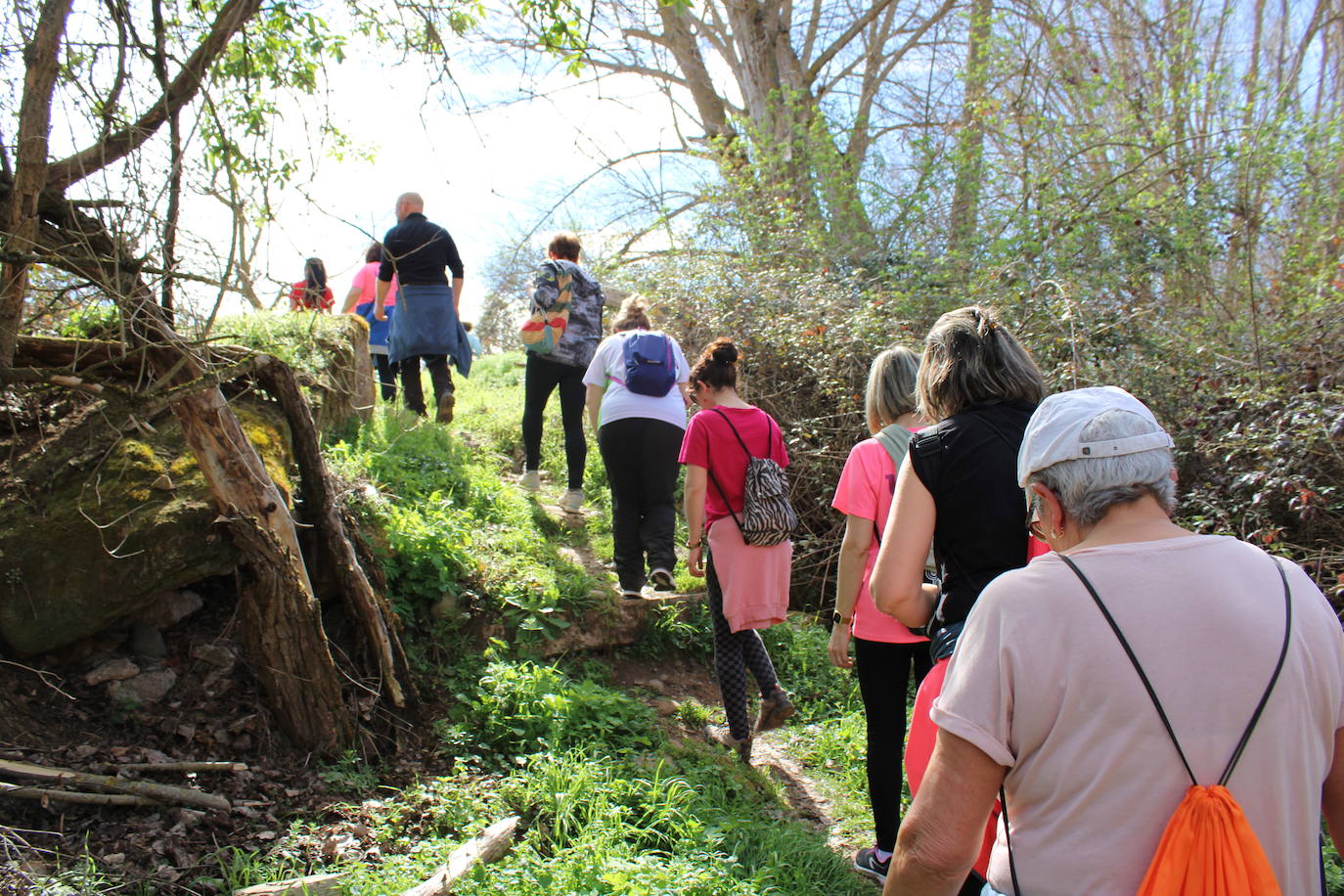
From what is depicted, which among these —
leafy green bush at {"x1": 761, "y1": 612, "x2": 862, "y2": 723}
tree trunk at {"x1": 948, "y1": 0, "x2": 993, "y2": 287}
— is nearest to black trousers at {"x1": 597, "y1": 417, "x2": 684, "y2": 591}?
leafy green bush at {"x1": 761, "y1": 612, "x2": 862, "y2": 723}

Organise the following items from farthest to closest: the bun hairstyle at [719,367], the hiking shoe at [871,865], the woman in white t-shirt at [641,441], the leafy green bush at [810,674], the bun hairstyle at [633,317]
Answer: the bun hairstyle at [633,317], the woman in white t-shirt at [641,441], the leafy green bush at [810,674], the bun hairstyle at [719,367], the hiking shoe at [871,865]

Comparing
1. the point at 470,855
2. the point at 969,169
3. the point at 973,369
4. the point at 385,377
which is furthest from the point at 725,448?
the point at 969,169

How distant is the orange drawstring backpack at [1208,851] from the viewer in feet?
4.57

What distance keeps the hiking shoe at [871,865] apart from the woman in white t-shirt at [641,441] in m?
2.44

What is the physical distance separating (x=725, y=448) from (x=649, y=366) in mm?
1280

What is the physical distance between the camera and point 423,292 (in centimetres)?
750

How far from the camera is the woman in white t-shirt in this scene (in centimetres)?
567

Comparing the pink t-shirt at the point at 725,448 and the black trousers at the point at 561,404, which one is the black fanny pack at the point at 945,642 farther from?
the black trousers at the point at 561,404

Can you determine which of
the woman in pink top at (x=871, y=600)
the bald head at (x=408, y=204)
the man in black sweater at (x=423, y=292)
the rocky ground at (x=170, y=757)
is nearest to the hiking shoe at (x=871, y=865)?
the woman in pink top at (x=871, y=600)

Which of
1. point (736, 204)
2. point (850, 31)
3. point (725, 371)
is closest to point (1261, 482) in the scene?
point (725, 371)

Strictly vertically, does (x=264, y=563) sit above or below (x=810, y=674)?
above

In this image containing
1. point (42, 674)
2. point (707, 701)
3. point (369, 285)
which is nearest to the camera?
point (42, 674)

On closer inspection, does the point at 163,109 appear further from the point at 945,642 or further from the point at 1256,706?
the point at 1256,706

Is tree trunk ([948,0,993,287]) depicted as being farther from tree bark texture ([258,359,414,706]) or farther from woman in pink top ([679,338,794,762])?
tree bark texture ([258,359,414,706])
